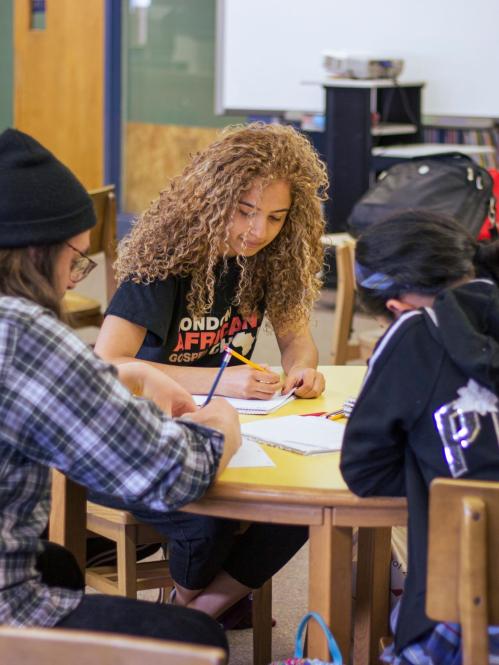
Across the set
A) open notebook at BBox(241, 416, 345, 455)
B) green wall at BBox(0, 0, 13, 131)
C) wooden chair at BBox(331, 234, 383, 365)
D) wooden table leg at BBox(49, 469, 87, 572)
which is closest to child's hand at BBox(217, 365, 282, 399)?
open notebook at BBox(241, 416, 345, 455)

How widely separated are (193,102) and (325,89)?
1.87 metres

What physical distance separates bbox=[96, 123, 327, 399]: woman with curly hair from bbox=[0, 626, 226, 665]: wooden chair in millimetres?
1098

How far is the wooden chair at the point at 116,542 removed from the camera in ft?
6.13

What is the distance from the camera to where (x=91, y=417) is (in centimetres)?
131

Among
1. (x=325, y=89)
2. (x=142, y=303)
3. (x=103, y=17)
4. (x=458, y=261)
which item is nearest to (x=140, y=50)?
(x=103, y=17)

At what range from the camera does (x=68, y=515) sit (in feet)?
6.13

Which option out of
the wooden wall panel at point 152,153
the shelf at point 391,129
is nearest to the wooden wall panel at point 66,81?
the wooden wall panel at point 152,153

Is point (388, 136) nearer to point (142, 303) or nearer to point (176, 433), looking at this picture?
point (142, 303)

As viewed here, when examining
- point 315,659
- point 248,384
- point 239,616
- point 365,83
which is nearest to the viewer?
point 315,659

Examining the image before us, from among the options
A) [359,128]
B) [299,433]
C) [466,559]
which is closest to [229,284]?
[299,433]

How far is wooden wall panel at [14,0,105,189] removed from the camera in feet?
24.7

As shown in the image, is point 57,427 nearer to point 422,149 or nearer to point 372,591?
point 372,591

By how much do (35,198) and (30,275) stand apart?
0.10 m

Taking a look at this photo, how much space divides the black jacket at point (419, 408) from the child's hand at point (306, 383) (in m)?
0.56
